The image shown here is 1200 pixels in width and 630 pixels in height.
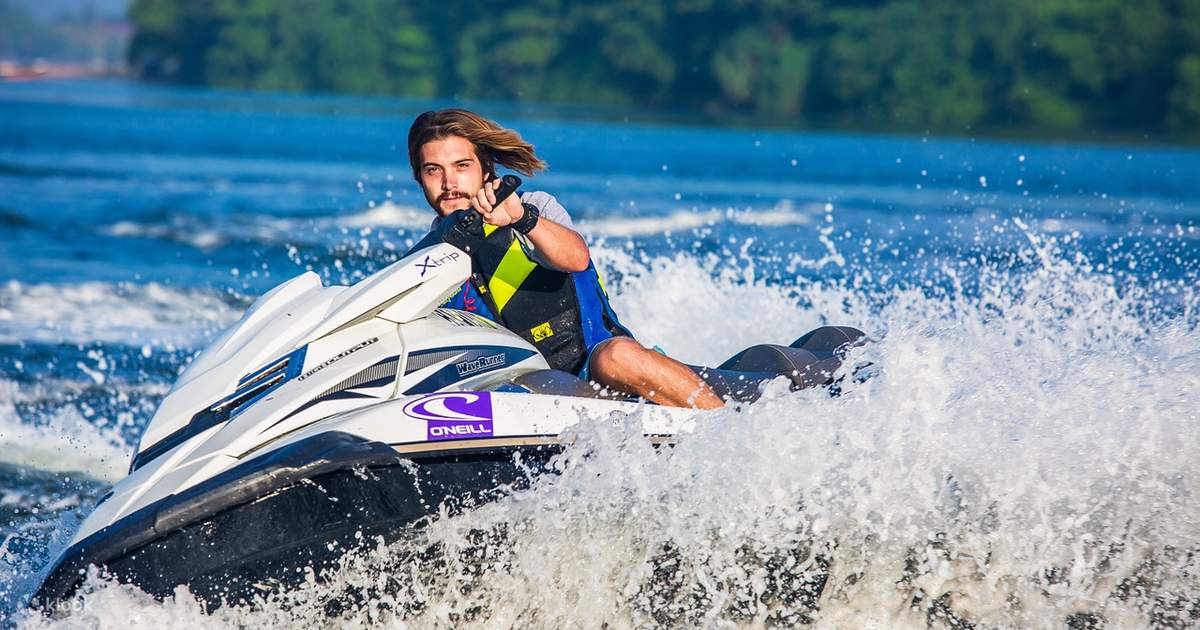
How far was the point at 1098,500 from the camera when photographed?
368cm

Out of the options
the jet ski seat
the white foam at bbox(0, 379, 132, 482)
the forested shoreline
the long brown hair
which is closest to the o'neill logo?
the jet ski seat

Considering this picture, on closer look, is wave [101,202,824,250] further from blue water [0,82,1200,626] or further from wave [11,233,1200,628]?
wave [11,233,1200,628]

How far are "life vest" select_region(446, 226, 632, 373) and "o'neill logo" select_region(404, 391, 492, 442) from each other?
48 cm

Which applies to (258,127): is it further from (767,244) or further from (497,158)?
(497,158)

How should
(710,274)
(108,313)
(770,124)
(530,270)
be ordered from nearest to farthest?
(530,270), (710,274), (108,313), (770,124)

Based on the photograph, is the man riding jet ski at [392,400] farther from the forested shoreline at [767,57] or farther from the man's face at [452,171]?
the forested shoreline at [767,57]

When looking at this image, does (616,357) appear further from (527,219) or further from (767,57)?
(767,57)

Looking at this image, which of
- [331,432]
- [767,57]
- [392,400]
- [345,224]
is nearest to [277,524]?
[331,432]

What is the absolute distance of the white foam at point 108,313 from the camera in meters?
8.41

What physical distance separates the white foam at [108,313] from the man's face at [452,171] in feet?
15.5

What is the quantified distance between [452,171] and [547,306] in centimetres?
50

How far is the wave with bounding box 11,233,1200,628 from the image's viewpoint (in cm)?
368

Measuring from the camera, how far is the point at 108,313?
29.8 ft

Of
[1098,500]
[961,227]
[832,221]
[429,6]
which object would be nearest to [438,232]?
[1098,500]
